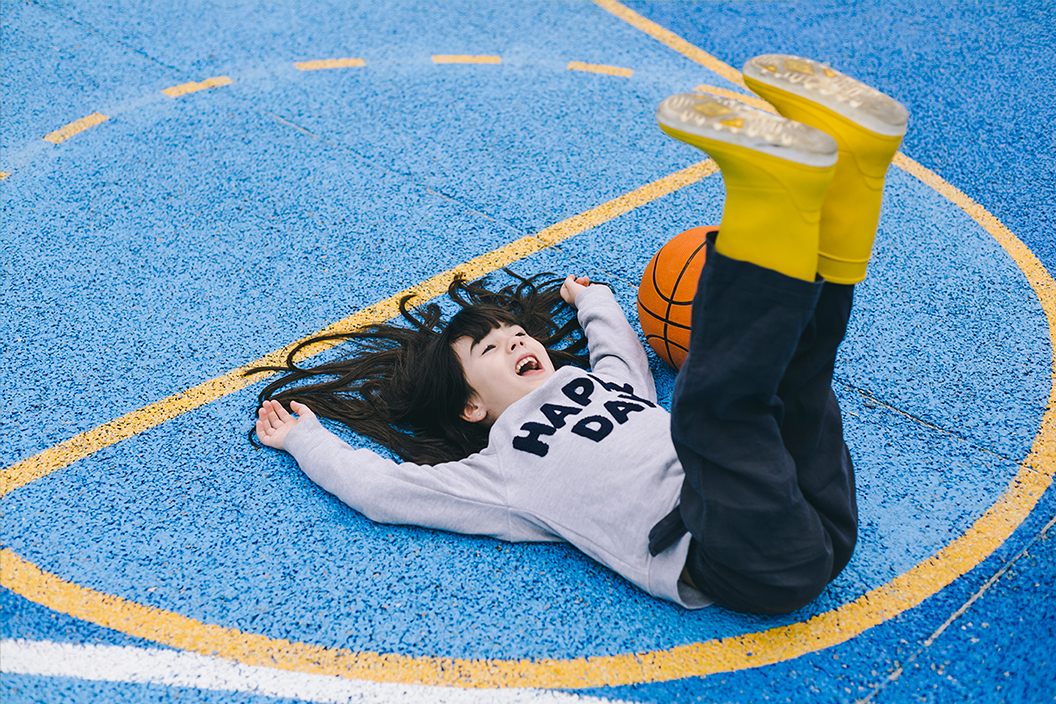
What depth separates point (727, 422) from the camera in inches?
78.3

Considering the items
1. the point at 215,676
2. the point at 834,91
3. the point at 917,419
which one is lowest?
the point at 215,676

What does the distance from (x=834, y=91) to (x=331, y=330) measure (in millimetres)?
2343

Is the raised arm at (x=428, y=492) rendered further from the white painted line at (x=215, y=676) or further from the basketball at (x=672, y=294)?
the basketball at (x=672, y=294)

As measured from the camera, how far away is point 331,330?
3598 millimetres

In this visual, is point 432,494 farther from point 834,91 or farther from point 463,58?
point 463,58

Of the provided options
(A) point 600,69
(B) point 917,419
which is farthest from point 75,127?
(B) point 917,419

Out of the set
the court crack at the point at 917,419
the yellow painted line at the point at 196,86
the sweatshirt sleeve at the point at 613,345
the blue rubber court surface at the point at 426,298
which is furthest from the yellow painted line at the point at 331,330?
the yellow painted line at the point at 196,86

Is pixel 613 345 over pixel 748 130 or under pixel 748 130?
under

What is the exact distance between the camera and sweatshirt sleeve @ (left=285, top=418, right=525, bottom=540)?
266cm

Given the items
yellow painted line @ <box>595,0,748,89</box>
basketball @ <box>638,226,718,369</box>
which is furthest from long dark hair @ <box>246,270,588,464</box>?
yellow painted line @ <box>595,0,748,89</box>

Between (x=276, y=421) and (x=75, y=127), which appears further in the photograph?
(x=75, y=127)

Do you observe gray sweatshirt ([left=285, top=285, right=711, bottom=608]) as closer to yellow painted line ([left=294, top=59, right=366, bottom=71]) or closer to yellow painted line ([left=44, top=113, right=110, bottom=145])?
yellow painted line ([left=44, top=113, right=110, bottom=145])

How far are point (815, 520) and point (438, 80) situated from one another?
14.1 feet

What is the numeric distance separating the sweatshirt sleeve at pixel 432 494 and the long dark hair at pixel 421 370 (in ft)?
0.82
